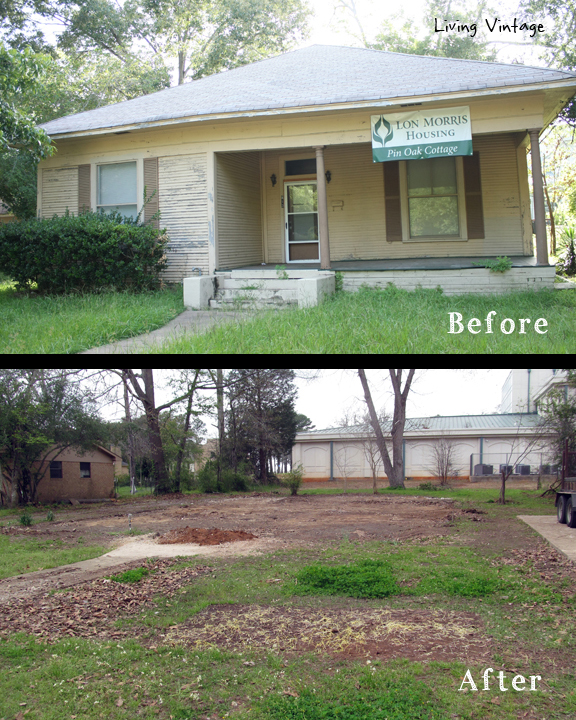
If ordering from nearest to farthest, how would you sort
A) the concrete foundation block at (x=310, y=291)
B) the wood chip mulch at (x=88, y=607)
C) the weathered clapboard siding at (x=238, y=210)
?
1. the wood chip mulch at (x=88, y=607)
2. the concrete foundation block at (x=310, y=291)
3. the weathered clapboard siding at (x=238, y=210)

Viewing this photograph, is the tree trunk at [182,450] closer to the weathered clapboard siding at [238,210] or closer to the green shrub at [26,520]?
the weathered clapboard siding at [238,210]

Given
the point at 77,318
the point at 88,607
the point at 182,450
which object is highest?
the point at 77,318

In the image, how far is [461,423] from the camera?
1541cm

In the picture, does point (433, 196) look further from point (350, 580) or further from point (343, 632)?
point (343, 632)

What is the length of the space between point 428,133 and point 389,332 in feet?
15.3

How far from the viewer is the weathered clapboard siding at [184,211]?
35.6 ft

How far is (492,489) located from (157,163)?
10.2 m

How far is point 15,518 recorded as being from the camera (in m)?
11.2

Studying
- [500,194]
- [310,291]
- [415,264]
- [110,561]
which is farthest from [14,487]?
[500,194]

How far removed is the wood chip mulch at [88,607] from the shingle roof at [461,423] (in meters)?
5.22

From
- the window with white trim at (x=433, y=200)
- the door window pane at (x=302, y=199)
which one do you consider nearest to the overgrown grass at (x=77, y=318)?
the door window pane at (x=302, y=199)

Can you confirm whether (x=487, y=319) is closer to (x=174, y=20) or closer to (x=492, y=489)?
(x=492, y=489)

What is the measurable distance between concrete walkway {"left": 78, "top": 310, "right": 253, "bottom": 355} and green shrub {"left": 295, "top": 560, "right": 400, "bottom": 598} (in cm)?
318

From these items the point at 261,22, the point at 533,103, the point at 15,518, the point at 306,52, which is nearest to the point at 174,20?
the point at 261,22
